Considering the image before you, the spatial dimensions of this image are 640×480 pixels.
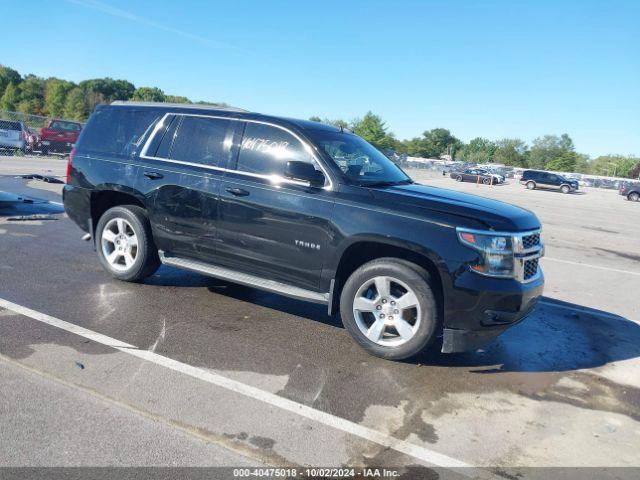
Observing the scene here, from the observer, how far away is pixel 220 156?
16.6ft

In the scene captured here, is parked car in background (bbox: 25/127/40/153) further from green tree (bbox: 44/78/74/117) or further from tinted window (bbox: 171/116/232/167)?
green tree (bbox: 44/78/74/117)

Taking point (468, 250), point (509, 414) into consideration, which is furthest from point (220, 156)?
point (509, 414)

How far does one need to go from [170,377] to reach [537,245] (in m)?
3.21

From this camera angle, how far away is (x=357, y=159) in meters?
5.08

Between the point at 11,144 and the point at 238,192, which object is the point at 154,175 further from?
the point at 11,144

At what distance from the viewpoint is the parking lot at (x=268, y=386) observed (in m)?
2.93

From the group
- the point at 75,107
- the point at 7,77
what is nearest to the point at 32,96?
the point at 7,77

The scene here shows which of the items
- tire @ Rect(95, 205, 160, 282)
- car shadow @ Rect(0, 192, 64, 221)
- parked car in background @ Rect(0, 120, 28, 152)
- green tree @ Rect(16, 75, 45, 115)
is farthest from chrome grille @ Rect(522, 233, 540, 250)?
green tree @ Rect(16, 75, 45, 115)

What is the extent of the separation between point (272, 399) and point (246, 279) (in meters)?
1.55

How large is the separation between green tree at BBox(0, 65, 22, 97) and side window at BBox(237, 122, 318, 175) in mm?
107477

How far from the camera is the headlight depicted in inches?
154

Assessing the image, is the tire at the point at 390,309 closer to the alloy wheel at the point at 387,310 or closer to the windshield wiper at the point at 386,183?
the alloy wheel at the point at 387,310

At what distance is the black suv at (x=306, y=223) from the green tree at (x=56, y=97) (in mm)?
88576

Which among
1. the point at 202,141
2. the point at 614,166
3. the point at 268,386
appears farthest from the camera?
the point at 614,166
